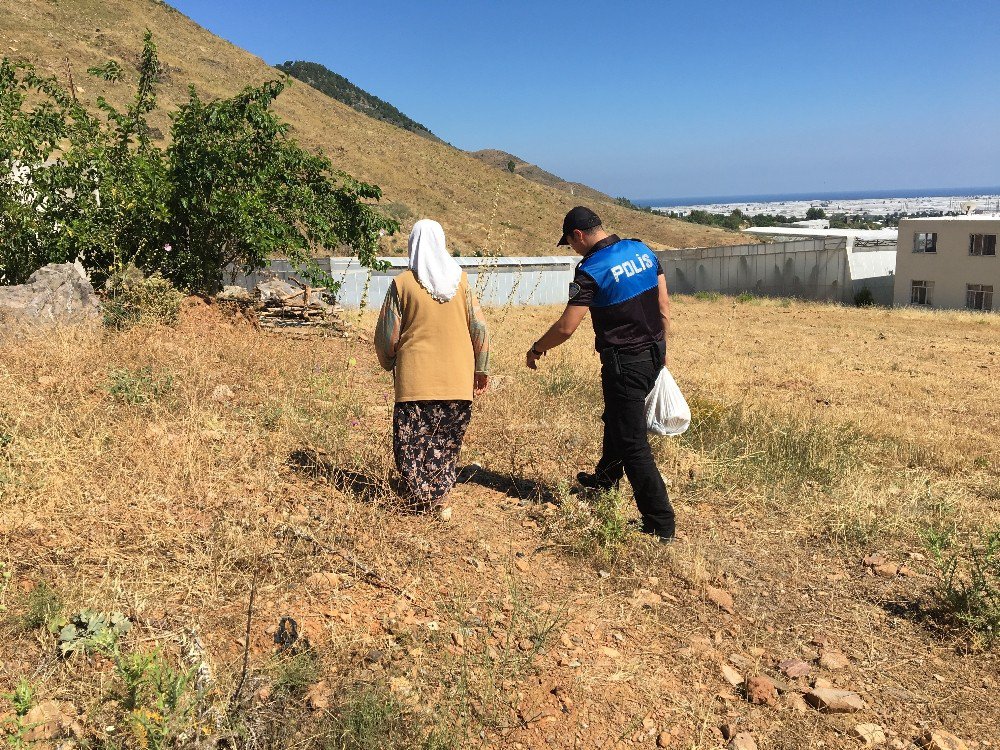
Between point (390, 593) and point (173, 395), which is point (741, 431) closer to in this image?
point (390, 593)

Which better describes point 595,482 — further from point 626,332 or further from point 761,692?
point 761,692

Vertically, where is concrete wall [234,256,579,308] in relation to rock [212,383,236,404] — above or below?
above

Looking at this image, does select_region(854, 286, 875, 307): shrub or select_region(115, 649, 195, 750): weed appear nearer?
select_region(115, 649, 195, 750): weed

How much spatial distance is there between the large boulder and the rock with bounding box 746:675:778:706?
20.3 feet

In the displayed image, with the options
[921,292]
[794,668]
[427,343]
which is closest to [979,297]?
[921,292]

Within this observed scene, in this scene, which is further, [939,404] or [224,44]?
[224,44]

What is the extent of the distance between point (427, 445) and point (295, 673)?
1529 millimetres

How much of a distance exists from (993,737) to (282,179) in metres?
7.97

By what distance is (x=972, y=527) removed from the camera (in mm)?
4340

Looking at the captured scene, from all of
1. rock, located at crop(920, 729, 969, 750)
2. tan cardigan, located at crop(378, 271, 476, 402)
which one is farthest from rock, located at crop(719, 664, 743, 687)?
tan cardigan, located at crop(378, 271, 476, 402)

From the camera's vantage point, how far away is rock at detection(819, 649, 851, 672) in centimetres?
286

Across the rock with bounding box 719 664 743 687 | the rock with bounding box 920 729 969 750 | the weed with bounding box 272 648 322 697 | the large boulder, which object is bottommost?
the rock with bounding box 920 729 969 750

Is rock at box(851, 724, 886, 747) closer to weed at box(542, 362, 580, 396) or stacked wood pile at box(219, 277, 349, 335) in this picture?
weed at box(542, 362, 580, 396)

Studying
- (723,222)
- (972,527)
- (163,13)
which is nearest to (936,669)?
(972,527)
